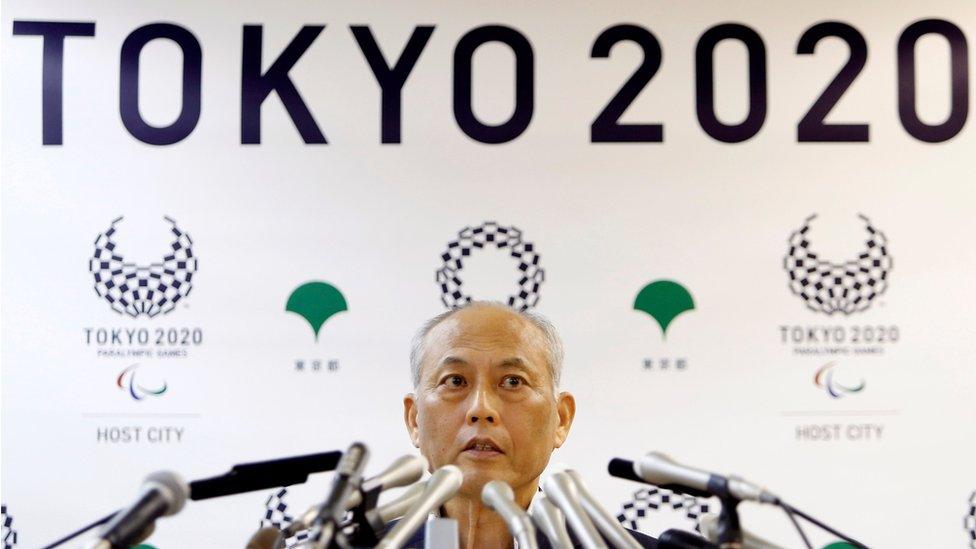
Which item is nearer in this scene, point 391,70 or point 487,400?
point 487,400

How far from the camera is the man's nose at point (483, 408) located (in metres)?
2.75

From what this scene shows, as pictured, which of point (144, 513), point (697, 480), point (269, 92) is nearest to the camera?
point (144, 513)

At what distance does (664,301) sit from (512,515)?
6.38 ft

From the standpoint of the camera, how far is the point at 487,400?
278 cm

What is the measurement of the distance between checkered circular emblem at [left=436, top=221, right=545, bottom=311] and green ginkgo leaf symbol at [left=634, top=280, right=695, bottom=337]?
0.34m

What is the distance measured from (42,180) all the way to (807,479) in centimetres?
273

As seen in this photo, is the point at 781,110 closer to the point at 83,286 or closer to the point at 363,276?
the point at 363,276

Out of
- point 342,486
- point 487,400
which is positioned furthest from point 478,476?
point 342,486

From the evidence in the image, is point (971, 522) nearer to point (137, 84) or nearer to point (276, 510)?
point (276, 510)

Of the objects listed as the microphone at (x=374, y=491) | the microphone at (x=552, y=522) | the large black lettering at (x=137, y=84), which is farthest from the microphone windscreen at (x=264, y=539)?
the large black lettering at (x=137, y=84)

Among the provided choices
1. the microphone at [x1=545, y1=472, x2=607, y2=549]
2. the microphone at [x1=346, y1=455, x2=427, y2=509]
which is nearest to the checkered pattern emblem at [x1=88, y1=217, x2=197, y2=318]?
the microphone at [x1=346, y1=455, x2=427, y2=509]

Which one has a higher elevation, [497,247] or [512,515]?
[497,247]

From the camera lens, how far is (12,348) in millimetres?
3590

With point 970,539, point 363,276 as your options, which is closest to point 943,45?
point 970,539
